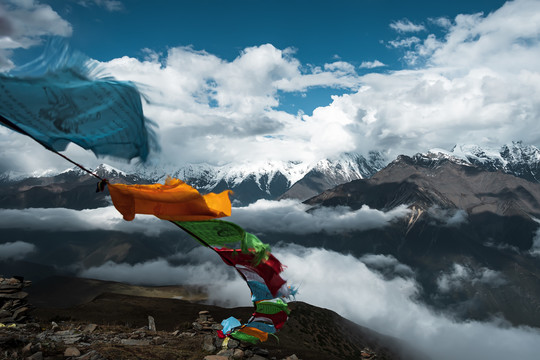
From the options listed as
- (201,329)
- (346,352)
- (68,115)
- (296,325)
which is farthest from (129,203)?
(346,352)

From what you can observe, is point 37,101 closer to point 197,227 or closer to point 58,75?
point 58,75

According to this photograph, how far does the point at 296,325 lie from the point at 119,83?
137m

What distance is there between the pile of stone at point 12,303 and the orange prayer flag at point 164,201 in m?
31.5

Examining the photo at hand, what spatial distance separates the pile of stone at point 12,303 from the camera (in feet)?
106

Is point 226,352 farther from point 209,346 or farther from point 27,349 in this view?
point 27,349

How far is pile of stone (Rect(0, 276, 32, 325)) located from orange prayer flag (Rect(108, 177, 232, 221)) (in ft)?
103

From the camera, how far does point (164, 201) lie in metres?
11.0

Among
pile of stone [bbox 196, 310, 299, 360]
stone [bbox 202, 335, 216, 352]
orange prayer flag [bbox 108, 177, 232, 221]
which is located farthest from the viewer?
stone [bbox 202, 335, 216, 352]

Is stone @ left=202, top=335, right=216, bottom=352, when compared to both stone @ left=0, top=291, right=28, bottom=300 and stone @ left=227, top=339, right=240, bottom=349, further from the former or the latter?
stone @ left=0, top=291, right=28, bottom=300

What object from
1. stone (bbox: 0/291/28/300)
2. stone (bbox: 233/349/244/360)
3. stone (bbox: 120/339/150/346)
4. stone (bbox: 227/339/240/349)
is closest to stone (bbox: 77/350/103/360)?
stone (bbox: 233/349/244/360)

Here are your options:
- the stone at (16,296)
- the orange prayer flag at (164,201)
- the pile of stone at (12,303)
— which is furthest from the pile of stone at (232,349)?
the stone at (16,296)

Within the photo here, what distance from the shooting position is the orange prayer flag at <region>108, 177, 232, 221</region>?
34.9 ft

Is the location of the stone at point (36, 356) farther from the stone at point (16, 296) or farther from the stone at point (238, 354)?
the stone at point (16, 296)

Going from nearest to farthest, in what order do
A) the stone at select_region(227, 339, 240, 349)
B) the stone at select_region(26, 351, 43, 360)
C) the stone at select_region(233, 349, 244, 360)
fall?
the stone at select_region(26, 351, 43, 360) → the stone at select_region(233, 349, 244, 360) → the stone at select_region(227, 339, 240, 349)
